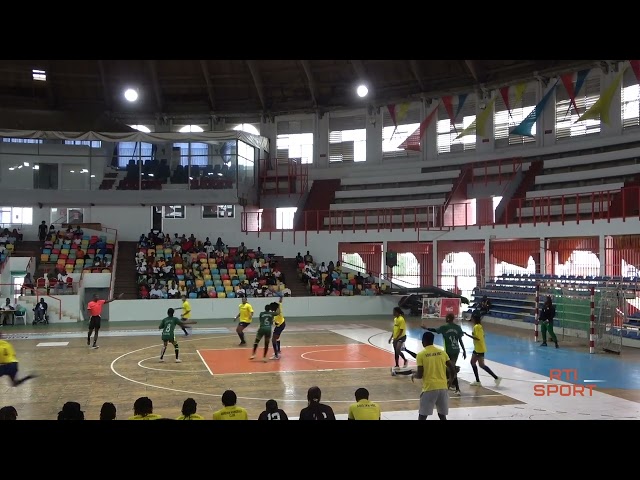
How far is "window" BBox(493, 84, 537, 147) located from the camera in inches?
1404

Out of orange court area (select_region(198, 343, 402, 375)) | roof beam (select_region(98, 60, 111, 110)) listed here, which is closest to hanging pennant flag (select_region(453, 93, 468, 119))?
orange court area (select_region(198, 343, 402, 375))

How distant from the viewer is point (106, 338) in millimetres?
23281

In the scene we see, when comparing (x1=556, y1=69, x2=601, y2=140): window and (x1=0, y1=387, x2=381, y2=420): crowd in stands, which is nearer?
(x1=0, y1=387, x2=381, y2=420): crowd in stands

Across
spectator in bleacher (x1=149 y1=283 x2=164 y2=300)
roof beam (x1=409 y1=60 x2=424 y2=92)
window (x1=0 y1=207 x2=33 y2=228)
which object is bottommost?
spectator in bleacher (x1=149 y1=283 x2=164 y2=300)

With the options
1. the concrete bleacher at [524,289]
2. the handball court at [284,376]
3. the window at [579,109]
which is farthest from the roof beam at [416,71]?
the handball court at [284,376]

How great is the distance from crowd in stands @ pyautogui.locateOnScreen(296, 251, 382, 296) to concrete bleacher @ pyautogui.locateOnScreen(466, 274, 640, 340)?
20.0 ft

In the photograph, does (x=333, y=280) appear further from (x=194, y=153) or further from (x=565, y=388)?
(x=565, y=388)

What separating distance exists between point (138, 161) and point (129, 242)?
535 cm

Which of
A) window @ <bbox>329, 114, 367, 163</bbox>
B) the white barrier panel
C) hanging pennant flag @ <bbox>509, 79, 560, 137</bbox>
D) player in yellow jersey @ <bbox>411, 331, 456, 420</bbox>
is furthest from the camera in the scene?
window @ <bbox>329, 114, 367, 163</bbox>

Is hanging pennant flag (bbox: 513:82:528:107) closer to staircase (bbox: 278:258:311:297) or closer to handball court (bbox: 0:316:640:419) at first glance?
staircase (bbox: 278:258:311:297)

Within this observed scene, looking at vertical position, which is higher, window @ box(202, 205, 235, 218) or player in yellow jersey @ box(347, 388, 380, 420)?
window @ box(202, 205, 235, 218)
